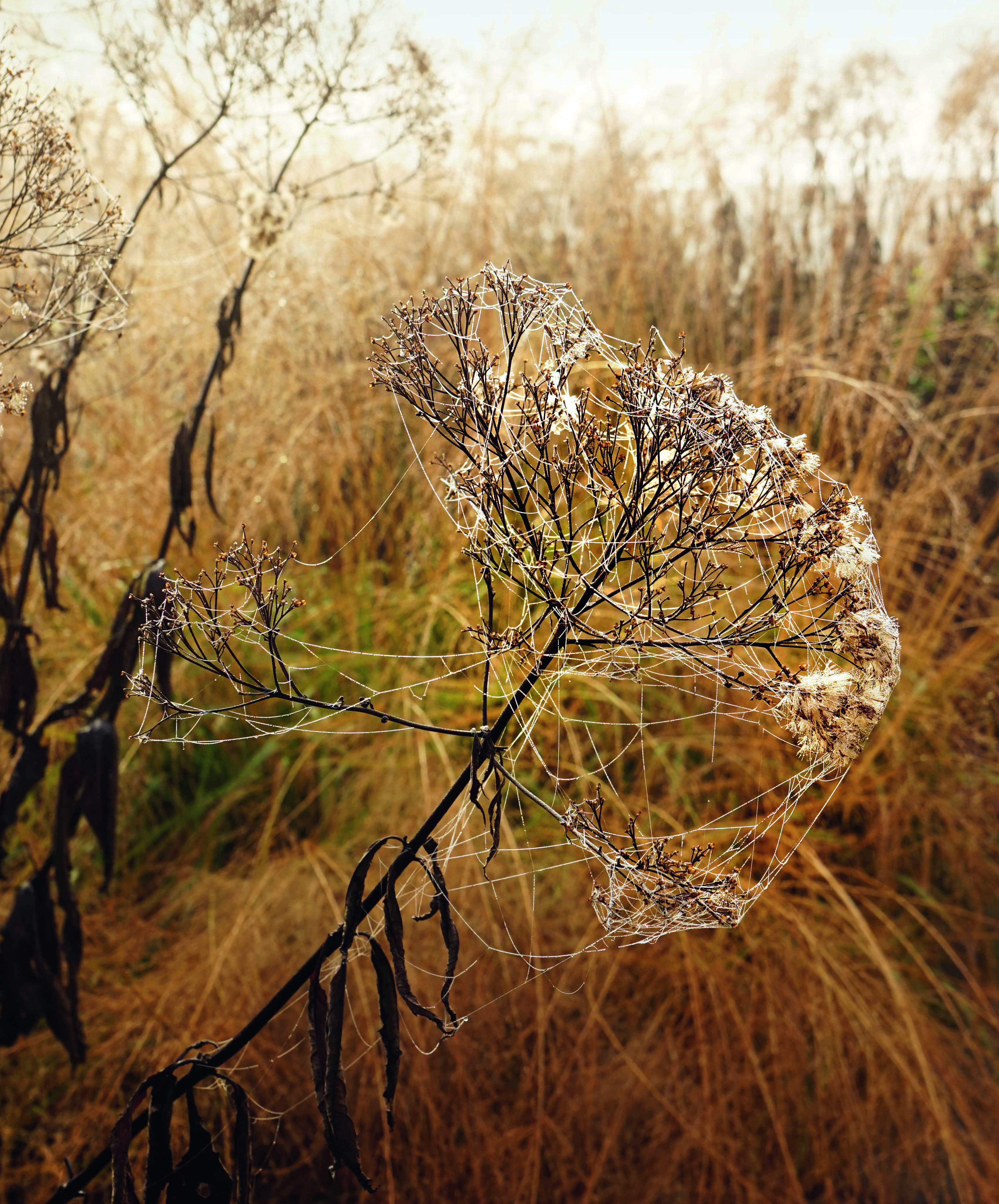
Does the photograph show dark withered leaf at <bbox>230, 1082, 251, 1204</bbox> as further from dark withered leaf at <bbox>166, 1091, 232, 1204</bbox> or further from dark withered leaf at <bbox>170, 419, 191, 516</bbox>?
dark withered leaf at <bbox>170, 419, 191, 516</bbox>

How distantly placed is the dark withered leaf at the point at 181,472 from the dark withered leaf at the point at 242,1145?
583 mm

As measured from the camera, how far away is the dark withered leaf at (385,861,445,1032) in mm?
480

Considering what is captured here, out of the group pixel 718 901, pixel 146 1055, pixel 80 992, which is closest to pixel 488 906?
pixel 146 1055

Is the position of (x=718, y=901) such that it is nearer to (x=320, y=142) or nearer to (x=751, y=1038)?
(x=751, y=1038)

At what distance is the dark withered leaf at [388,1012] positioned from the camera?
50cm

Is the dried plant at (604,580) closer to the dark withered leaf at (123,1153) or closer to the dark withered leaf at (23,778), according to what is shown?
the dark withered leaf at (123,1153)

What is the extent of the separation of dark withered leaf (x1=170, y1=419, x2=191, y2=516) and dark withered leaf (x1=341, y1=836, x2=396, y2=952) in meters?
0.59

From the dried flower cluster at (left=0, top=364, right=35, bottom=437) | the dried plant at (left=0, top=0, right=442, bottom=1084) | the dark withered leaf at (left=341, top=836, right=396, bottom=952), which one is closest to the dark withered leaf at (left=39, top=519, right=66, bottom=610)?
the dried plant at (left=0, top=0, right=442, bottom=1084)

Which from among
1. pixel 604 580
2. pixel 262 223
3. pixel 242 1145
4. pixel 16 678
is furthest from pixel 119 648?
pixel 604 580

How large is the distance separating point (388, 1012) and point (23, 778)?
2.28 feet

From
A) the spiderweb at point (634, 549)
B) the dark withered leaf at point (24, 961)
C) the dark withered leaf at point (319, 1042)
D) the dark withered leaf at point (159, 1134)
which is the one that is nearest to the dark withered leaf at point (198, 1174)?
the dark withered leaf at point (159, 1134)

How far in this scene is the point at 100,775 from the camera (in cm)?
98

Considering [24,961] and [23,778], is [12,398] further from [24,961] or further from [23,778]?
[24,961]

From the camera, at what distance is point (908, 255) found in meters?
2.75
